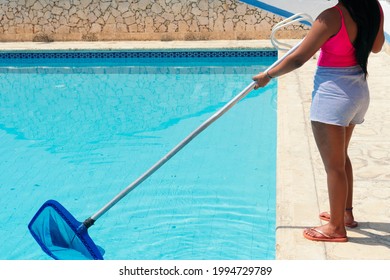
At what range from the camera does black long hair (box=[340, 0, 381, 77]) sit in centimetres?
298

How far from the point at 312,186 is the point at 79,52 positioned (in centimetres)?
755

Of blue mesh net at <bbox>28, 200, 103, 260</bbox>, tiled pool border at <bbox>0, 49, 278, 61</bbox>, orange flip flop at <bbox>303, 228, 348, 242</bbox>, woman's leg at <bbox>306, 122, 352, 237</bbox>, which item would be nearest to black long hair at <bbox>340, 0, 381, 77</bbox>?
woman's leg at <bbox>306, 122, 352, 237</bbox>

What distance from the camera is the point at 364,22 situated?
3.00 metres

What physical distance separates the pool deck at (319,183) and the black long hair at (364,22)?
90 centimetres

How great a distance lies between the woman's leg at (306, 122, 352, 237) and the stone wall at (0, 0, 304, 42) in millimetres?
8259

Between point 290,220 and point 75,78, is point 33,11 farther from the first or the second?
point 290,220

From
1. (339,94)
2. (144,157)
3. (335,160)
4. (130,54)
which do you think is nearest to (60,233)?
(335,160)

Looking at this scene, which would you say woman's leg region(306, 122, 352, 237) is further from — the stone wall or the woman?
the stone wall

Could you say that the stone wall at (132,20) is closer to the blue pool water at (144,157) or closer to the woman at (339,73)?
the blue pool water at (144,157)

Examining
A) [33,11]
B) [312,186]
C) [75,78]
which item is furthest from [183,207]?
[33,11]

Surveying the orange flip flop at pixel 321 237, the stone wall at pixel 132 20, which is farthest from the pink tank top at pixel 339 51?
the stone wall at pixel 132 20

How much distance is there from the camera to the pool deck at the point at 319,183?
132 inches

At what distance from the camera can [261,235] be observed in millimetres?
4617

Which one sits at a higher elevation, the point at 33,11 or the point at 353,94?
the point at 353,94
